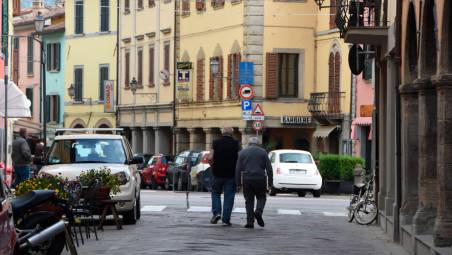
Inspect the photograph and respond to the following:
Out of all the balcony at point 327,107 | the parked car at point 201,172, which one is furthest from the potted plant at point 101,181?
the balcony at point 327,107

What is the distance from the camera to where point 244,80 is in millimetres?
57375

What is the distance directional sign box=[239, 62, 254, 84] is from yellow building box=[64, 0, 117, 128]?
65.2ft

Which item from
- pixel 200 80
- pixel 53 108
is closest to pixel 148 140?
pixel 200 80

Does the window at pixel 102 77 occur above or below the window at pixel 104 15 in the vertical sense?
below

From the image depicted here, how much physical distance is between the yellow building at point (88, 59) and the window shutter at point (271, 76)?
63.6 feet

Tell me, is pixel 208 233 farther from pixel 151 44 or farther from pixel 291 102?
pixel 151 44

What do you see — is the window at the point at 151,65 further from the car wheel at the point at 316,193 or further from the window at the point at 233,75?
the car wheel at the point at 316,193

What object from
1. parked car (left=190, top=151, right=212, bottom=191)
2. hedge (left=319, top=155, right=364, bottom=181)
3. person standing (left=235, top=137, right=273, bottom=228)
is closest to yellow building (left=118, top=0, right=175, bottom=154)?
parked car (left=190, top=151, right=212, bottom=191)

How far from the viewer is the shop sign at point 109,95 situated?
75.2 meters

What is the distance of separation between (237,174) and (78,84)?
54627 millimetres

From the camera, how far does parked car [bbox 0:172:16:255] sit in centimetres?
1205

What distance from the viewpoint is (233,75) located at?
60.1 meters

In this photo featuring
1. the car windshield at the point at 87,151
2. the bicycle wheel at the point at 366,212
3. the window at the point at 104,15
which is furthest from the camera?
the window at the point at 104,15

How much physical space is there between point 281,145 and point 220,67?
4.33m
